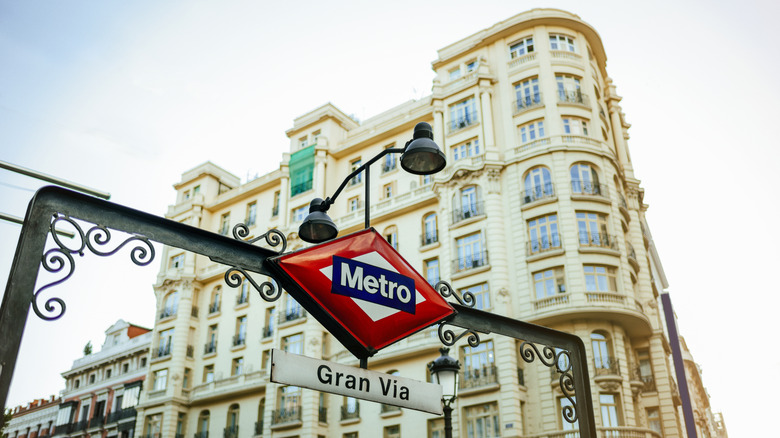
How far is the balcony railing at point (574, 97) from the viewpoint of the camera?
120 feet

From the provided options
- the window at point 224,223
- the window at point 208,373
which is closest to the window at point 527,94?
the window at point 224,223

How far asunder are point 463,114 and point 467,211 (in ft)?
21.0

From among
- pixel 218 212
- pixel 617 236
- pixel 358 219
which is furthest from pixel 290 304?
pixel 617 236

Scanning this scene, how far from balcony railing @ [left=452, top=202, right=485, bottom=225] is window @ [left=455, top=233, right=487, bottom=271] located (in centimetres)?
109

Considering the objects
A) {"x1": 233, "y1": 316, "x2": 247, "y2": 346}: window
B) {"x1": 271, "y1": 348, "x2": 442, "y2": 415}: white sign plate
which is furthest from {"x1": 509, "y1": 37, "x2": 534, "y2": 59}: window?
{"x1": 271, "y1": 348, "x2": 442, "y2": 415}: white sign plate

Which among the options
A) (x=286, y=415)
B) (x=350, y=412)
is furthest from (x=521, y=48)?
(x=286, y=415)

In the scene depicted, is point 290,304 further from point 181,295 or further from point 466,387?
point 466,387

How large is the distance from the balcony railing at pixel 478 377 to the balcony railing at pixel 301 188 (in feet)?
60.3

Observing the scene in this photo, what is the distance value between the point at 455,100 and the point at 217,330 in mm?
23249

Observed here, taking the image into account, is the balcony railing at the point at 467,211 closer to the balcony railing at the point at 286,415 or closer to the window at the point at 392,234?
the window at the point at 392,234

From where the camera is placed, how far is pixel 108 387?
53531 mm

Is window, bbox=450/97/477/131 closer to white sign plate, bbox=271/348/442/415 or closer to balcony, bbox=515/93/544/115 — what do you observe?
balcony, bbox=515/93/544/115

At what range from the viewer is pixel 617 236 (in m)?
33.5

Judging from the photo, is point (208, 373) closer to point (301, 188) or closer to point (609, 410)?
point (301, 188)
